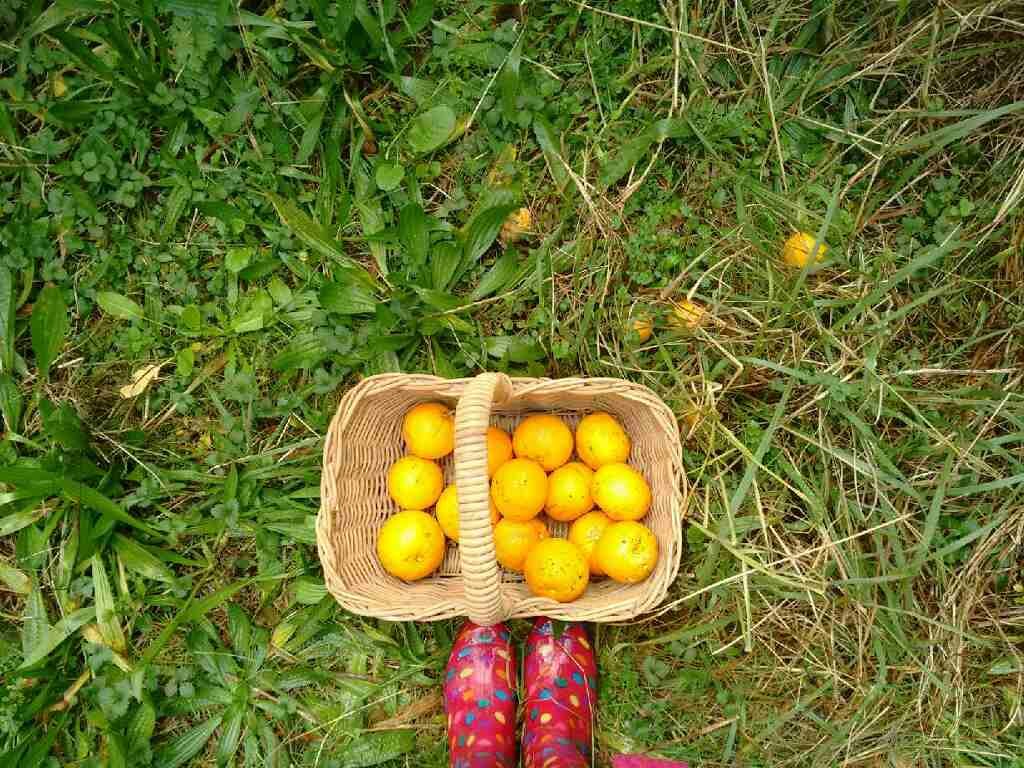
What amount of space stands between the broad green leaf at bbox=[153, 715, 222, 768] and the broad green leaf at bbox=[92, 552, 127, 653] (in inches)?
12.8

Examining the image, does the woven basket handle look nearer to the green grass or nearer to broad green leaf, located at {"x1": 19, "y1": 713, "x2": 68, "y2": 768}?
the green grass

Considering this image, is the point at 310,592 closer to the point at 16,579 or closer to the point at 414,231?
the point at 16,579

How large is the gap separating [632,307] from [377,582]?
113 cm

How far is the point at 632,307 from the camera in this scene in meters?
2.35

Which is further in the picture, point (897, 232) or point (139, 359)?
point (139, 359)

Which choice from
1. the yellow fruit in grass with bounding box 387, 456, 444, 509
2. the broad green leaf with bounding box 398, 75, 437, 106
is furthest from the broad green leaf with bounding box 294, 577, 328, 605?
the broad green leaf with bounding box 398, 75, 437, 106

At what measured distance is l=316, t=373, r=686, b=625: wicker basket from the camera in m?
2.13

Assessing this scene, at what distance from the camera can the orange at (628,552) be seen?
2.11 m

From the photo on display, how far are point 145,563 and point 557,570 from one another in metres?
1.32

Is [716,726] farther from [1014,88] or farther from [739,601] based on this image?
[1014,88]

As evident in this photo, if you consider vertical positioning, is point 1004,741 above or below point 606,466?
below

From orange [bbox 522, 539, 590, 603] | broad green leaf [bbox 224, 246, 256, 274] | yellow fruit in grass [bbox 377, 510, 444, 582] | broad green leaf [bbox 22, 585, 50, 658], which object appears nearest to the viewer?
orange [bbox 522, 539, 590, 603]

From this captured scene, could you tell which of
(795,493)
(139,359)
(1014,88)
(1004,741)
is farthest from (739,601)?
(139,359)

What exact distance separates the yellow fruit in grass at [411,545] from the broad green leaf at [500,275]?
713 millimetres
